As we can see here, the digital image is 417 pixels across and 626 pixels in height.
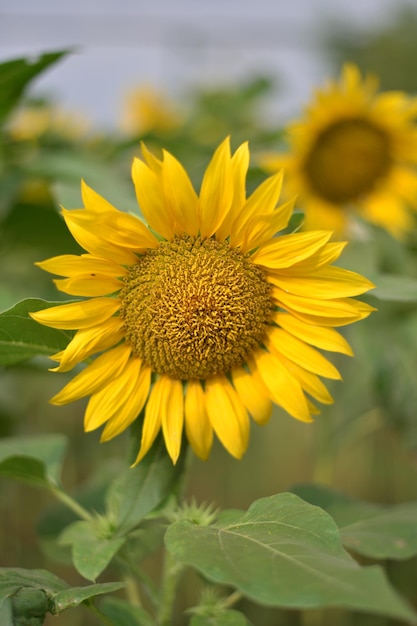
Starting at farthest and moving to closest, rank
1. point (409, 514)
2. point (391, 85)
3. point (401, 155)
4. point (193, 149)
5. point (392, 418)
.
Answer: point (391, 85)
point (401, 155)
point (193, 149)
point (392, 418)
point (409, 514)

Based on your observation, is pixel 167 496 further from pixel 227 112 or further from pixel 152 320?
pixel 227 112

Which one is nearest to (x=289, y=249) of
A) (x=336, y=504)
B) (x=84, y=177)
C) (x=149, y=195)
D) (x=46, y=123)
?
(x=149, y=195)

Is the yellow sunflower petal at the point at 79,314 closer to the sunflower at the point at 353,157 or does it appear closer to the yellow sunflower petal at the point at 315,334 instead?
the yellow sunflower petal at the point at 315,334

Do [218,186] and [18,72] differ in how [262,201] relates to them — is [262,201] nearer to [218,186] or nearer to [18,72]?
[218,186]

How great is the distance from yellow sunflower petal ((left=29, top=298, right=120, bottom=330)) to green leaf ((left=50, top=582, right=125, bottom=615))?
0.68 feet

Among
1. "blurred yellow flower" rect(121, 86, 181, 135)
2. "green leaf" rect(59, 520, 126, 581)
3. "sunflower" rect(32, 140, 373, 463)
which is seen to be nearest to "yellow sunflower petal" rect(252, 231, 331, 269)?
"sunflower" rect(32, 140, 373, 463)

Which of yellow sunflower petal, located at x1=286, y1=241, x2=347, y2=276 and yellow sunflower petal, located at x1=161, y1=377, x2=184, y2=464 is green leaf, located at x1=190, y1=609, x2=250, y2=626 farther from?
yellow sunflower petal, located at x1=286, y1=241, x2=347, y2=276

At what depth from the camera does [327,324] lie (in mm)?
707

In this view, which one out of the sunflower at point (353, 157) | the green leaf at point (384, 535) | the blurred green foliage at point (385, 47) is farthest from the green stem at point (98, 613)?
the blurred green foliage at point (385, 47)

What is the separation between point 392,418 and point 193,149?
56 centimetres

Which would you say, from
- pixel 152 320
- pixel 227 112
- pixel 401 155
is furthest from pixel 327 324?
pixel 227 112

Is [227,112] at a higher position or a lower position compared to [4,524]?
higher

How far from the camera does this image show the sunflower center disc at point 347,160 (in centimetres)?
144

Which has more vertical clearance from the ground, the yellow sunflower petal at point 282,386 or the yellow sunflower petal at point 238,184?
the yellow sunflower petal at point 238,184
